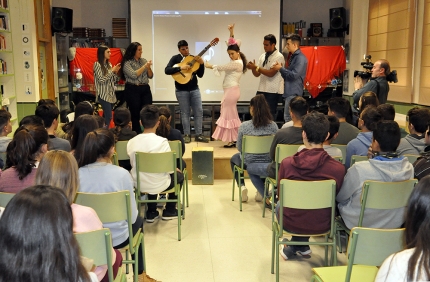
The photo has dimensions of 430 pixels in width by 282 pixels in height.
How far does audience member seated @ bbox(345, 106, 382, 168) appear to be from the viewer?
11.6 ft

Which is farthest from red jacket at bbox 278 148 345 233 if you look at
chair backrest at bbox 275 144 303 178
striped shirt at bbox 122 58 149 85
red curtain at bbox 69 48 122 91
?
red curtain at bbox 69 48 122 91

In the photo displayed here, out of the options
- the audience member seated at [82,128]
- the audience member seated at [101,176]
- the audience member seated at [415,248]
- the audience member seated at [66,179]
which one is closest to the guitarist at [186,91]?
the audience member seated at [82,128]

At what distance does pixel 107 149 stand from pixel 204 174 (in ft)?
9.45

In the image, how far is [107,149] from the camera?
273 cm

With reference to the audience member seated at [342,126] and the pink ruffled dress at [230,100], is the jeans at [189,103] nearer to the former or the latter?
the pink ruffled dress at [230,100]

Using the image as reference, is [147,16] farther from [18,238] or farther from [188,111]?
[18,238]

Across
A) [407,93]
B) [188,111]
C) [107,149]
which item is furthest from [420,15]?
[107,149]

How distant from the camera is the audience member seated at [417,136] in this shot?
11.5ft

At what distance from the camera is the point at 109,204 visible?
253 centimetres

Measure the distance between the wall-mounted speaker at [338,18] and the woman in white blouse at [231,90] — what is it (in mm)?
2592

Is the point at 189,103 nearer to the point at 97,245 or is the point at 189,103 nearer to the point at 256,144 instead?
the point at 256,144

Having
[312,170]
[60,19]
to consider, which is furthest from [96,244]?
[60,19]

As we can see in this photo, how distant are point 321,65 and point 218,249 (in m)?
5.33

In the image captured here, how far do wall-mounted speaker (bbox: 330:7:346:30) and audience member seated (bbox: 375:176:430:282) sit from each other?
727 centimetres
